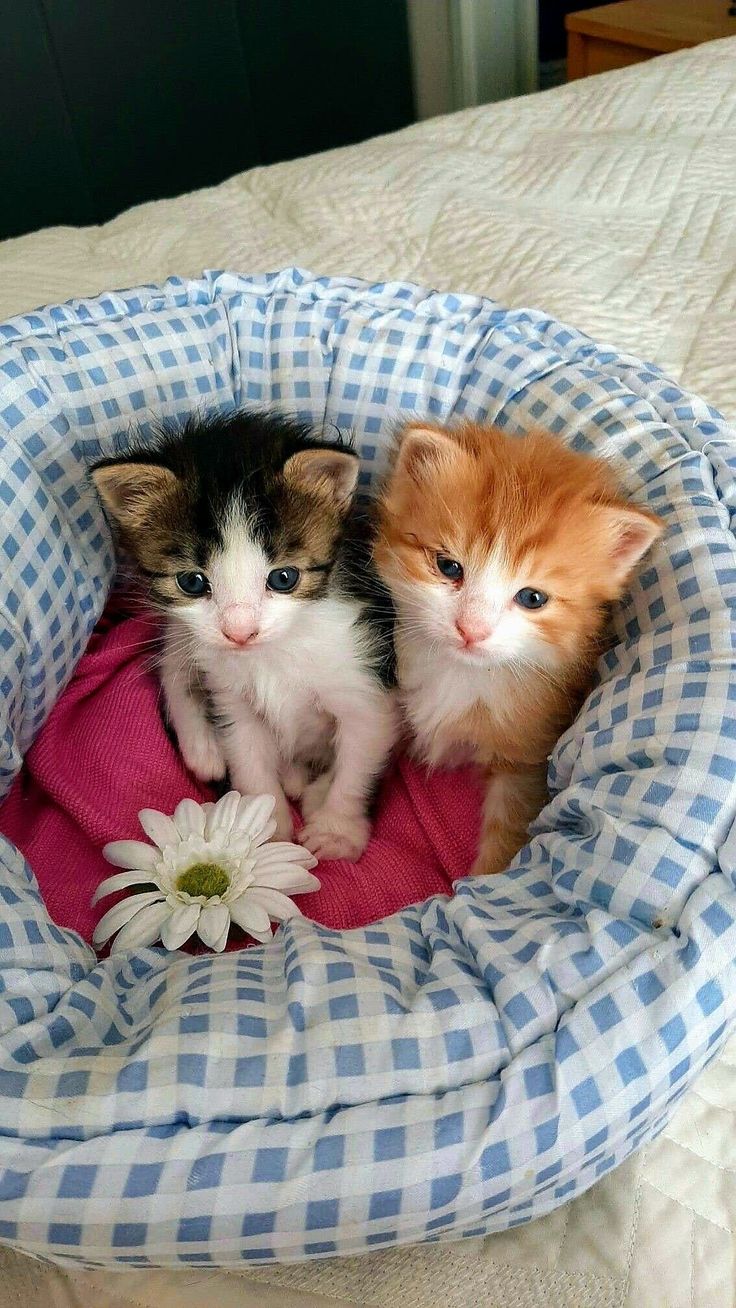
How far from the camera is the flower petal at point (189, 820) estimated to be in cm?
123

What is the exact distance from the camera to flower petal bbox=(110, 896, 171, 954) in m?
1.05

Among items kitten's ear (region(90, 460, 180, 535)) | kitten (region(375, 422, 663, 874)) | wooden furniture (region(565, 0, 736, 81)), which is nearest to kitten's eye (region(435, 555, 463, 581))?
kitten (region(375, 422, 663, 874))

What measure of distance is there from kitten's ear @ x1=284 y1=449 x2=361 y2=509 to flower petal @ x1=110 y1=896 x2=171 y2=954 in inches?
21.2

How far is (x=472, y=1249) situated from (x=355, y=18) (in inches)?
160

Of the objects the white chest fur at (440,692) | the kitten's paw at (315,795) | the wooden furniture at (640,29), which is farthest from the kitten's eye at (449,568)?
the wooden furniture at (640,29)

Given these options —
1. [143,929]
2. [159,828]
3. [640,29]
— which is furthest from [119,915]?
[640,29]

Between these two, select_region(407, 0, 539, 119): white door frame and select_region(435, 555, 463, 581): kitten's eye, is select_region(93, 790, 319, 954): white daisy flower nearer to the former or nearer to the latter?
select_region(435, 555, 463, 581): kitten's eye

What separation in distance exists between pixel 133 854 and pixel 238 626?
1.09 ft

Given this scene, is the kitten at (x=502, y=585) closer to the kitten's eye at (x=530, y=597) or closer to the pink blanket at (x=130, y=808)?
the kitten's eye at (x=530, y=597)

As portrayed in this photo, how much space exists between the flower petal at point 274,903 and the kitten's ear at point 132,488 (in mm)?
483

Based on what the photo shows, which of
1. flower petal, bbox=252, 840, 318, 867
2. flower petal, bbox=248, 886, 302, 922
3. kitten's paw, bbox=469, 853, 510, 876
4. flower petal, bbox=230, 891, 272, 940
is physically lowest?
kitten's paw, bbox=469, 853, 510, 876

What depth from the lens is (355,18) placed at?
11.9 ft

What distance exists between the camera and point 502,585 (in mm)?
1053

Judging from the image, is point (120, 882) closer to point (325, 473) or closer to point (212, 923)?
point (212, 923)
